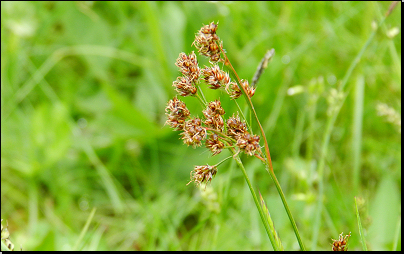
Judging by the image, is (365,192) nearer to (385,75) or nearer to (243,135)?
(385,75)

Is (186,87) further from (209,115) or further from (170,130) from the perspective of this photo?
(170,130)

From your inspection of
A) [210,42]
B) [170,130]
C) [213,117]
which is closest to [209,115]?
[213,117]

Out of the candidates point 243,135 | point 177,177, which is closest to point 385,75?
point 177,177

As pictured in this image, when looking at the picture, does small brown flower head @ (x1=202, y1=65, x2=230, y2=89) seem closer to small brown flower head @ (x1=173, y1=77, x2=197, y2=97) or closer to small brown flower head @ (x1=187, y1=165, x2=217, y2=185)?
small brown flower head @ (x1=173, y1=77, x2=197, y2=97)

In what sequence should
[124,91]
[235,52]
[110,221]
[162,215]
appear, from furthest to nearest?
[124,91]
[235,52]
[110,221]
[162,215]

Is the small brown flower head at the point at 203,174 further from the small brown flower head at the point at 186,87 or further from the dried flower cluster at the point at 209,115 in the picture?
the small brown flower head at the point at 186,87

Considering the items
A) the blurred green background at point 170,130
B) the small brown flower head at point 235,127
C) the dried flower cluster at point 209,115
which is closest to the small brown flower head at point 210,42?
the dried flower cluster at point 209,115

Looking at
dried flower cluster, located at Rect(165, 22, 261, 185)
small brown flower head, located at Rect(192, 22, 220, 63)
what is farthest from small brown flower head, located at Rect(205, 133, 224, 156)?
small brown flower head, located at Rect(192, 22, 220, 63)
